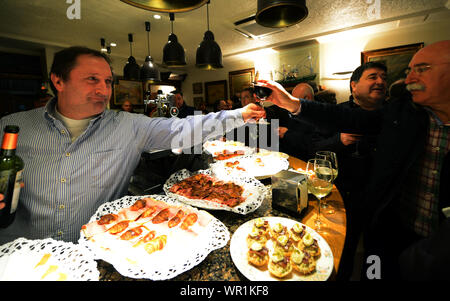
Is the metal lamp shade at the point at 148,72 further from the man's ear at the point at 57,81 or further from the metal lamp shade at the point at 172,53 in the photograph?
the man's ear at the point at 57,81

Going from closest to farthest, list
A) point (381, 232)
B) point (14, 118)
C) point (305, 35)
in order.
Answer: point (14, 118) < point (381, 232) < point (305, 35)

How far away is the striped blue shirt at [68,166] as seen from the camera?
4.17 feet

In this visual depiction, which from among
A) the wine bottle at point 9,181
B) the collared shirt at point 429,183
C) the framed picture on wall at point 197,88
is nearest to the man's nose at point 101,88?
the wine bottle at point 9,181

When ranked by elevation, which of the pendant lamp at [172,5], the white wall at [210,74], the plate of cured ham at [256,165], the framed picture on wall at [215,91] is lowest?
the plate of cured ham at [256,165]

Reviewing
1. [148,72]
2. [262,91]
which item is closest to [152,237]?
[262,91]

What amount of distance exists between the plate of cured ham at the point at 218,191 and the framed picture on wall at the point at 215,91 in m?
7.93

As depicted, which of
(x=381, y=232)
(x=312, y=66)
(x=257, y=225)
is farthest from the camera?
(x=312, y=66)

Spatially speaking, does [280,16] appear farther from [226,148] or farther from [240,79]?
[240,79]

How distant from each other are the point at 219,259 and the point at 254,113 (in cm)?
114

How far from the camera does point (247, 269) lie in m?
0.81
